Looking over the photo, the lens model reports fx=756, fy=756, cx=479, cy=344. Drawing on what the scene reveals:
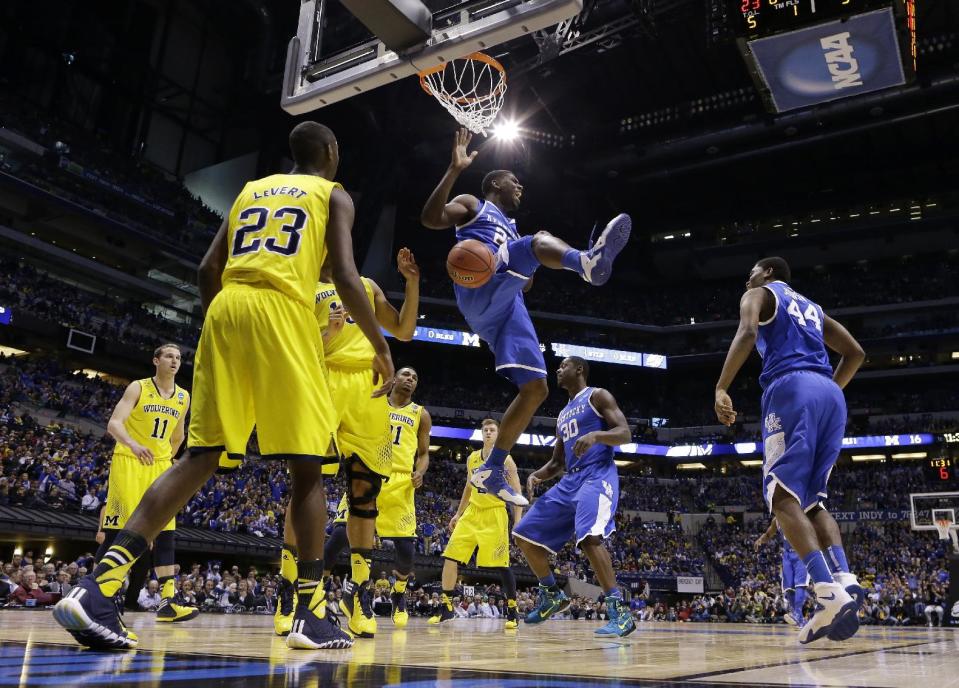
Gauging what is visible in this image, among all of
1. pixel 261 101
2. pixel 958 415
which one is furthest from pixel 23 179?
pixel 958 415

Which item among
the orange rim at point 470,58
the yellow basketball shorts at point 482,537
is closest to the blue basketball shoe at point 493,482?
the orange rim at point 470,58

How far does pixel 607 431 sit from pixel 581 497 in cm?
58

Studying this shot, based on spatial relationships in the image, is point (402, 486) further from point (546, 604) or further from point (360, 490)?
point (360, 490)

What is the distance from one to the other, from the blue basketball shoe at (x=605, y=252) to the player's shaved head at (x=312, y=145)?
1594 millimetres

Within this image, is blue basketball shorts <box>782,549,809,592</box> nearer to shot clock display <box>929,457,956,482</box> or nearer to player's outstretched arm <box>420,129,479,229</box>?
player's outstretched arm <box>420,129,479,229</box>

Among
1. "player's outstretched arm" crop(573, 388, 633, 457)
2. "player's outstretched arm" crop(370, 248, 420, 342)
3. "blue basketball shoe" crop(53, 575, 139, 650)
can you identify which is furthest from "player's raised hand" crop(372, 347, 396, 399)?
→ "player's outstretched arm" crop(573, 388, 633, 457)

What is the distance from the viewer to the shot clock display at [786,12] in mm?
10750

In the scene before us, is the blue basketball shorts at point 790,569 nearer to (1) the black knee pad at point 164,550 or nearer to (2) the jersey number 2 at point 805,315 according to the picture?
(2) the jersey number 2 at point 805,315

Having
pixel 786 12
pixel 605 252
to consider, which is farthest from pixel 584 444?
pixel 786 12

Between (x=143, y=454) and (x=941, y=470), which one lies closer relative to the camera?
(x=143, y=454)

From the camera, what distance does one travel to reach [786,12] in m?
11.2

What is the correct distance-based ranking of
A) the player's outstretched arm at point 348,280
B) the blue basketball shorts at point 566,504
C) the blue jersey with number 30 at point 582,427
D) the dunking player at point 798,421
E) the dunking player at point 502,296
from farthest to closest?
the blue jersey with number 30 at point 582,427
the blue basketball shorts at point 566,504
the dunking player at point 502,296
the dunking player at point 798,421
the player's outstretched arm at point 348,280

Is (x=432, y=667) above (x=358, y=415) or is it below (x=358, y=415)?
below

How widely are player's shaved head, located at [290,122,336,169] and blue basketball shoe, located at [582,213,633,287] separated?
62.8 inches
